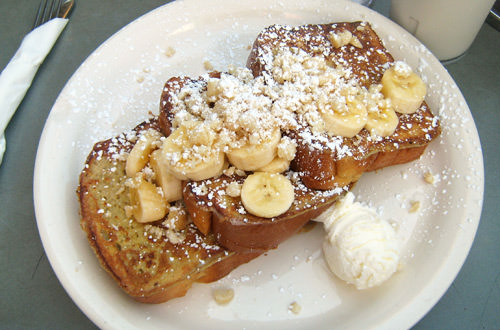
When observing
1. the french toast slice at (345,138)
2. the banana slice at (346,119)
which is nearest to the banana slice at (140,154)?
the french toast slice at (345,138)

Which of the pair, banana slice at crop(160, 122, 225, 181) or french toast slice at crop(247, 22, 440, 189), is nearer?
banana slice at crop(160, 122, 225, 181)

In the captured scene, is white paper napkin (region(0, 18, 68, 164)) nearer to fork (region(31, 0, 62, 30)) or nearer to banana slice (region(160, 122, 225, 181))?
fork (region(31, 0, 62, 30))

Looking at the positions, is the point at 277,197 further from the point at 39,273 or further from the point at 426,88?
the point at 39,273

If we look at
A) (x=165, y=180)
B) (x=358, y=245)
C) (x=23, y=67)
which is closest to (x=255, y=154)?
(x=165, y=180)

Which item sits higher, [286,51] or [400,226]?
[286,51]

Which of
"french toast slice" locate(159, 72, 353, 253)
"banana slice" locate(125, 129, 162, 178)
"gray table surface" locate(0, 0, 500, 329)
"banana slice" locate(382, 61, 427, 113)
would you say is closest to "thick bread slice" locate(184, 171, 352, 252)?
"french toast slice" locate(159, 72, 353, 253)

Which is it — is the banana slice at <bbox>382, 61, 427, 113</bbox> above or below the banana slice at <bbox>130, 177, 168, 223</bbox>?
above

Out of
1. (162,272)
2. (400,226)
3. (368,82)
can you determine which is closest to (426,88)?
(368,82)
